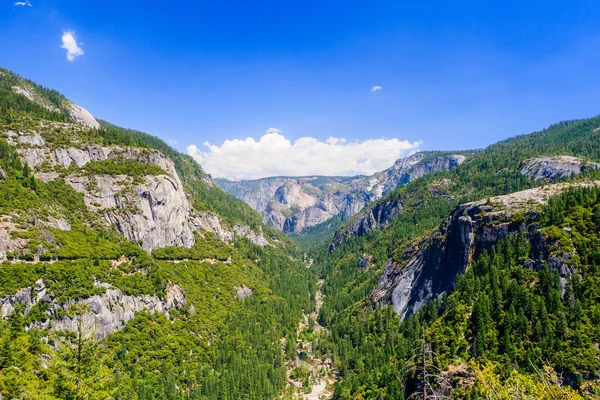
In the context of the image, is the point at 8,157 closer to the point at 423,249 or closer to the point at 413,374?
the point at 413,374

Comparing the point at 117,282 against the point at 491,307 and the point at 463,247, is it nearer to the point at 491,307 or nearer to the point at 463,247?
the point at 491,307

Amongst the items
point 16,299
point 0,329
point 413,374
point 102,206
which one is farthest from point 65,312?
point 413,374

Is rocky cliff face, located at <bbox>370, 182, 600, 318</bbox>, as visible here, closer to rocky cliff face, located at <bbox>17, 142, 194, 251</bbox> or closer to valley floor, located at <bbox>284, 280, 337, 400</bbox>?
valley floor, located at <bbox>284, 280, 337, 400</bbox>

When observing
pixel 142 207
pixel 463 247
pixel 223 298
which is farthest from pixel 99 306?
pixel 463 247

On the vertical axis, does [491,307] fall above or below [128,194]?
below

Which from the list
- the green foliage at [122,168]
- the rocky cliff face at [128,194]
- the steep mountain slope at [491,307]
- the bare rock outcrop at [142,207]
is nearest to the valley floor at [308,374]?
the steep mountain slope at [491,307]

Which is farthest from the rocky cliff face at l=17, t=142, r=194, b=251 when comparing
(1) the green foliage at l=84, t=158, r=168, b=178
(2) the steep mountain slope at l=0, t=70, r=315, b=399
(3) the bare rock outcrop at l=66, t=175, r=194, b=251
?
(1) the green foliage at l=84, t=158, r=168, b=178

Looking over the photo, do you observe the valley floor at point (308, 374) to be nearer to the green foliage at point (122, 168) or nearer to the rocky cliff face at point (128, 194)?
the rocky cliff face at point (128, 194)
